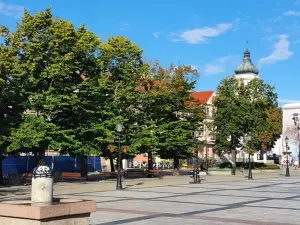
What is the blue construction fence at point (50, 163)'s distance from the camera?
4256 centimetres

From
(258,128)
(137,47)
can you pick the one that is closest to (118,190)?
(137,47)

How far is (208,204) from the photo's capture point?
1959cm

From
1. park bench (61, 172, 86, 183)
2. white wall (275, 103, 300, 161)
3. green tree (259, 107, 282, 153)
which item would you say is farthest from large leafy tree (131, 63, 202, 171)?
green tree (259, 107, 282, 153)

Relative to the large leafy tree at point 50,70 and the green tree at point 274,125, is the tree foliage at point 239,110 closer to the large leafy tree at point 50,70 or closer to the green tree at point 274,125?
the large leafy tree at point 50,70

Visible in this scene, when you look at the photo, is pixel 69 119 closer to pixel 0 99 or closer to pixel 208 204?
pixel 0 99

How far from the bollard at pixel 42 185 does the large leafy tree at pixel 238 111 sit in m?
44.9

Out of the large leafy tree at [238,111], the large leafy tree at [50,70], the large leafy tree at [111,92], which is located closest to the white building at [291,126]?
the large leafy tree at [238,111]

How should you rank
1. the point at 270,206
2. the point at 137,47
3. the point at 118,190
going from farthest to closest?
the point at 137,47
the point at 118,190
the point at 270,206

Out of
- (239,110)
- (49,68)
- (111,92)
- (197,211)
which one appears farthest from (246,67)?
(197,211)

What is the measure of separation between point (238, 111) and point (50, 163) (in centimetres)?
2094

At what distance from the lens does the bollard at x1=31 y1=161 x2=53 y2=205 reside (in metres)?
9.09

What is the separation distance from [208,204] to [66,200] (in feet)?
33.7

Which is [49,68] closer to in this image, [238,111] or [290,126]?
[238,111]

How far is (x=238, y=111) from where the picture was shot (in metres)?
53.0
